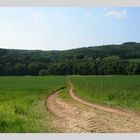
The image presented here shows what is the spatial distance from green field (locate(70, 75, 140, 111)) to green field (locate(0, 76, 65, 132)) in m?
0.30

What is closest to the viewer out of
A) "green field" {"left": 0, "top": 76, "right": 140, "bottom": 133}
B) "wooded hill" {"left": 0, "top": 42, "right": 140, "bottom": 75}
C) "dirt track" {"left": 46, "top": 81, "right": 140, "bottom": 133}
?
"dirt track" {"left": 46, "top": 81, "right": 140, "bottom": 133}

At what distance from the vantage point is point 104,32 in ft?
22.0

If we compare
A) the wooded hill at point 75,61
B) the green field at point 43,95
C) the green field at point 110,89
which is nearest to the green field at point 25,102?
the green field at point 43,95

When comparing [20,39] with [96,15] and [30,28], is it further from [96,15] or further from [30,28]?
[96,15]

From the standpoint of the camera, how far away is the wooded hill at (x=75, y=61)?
261 inches

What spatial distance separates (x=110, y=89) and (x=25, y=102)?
119 cm

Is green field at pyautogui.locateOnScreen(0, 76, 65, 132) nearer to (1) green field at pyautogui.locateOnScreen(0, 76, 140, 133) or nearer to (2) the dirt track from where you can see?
(1) green field at pyautogui.locateOnScreen(0, 76, 140, 133)

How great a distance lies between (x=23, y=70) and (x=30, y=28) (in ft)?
2.07

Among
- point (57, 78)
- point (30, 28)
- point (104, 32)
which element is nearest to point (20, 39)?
point (30, 28)

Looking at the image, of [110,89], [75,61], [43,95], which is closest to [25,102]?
[43,95]

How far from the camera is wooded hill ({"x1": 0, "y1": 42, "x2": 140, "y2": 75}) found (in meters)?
6.62

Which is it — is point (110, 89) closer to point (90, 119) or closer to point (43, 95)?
point (90, 119)

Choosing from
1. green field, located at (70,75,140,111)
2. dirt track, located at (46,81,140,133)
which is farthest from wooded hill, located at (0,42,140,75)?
dirt track, located at (46,81,140,133)

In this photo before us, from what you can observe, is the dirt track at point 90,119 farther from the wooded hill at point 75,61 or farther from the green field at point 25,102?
the wooded hill at point 75,61
